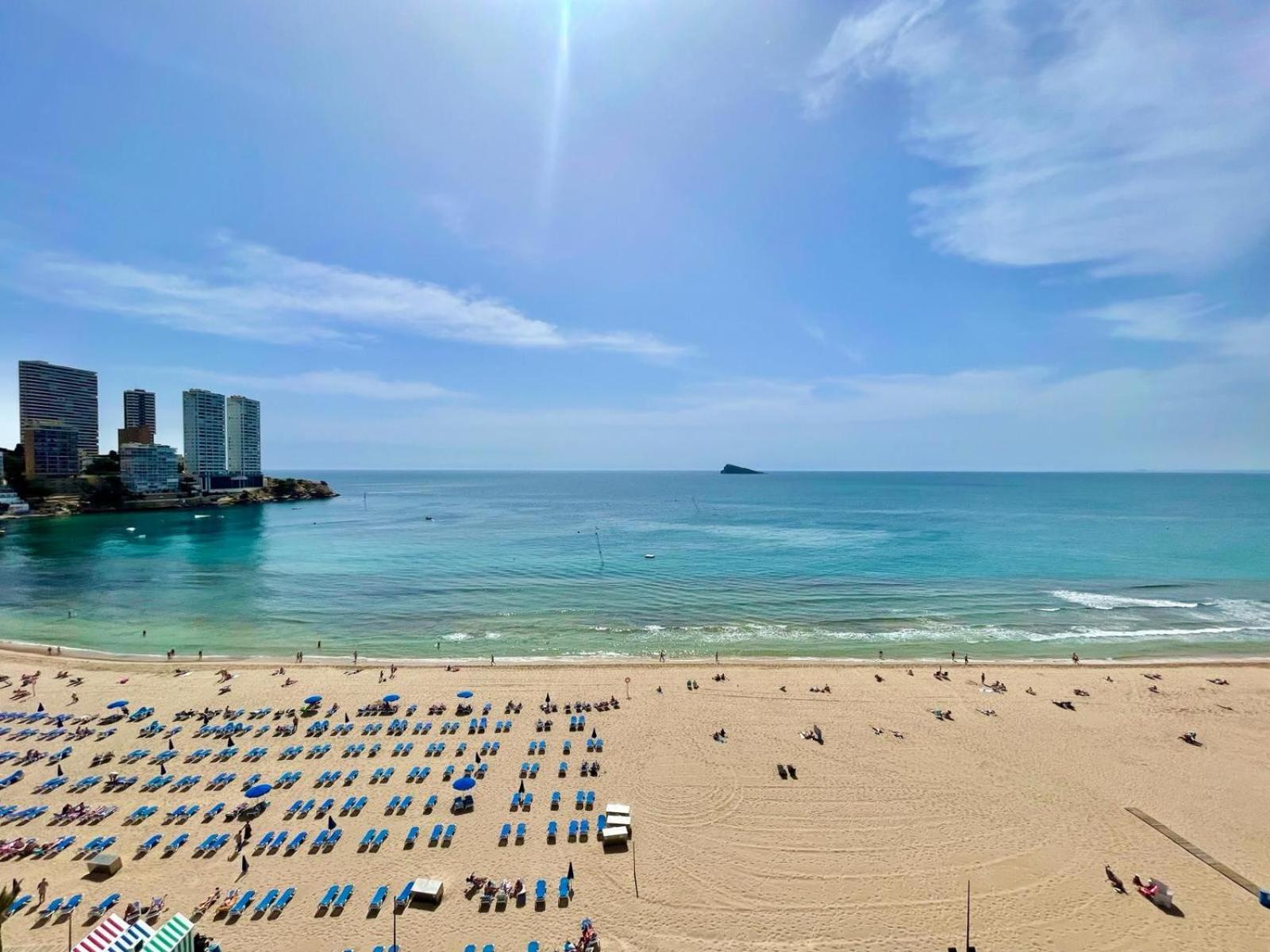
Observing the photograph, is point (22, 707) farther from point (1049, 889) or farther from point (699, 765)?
point (1049, 889)

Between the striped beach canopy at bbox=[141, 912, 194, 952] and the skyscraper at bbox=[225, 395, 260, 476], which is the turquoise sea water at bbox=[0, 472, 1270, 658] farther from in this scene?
the skyscraper at bbox=[225, 395, 260, 476]

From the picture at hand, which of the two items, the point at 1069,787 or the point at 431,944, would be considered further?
the point at 1069,787

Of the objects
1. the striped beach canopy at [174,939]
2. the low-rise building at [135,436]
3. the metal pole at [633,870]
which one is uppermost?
the low-rise building at [135,436]

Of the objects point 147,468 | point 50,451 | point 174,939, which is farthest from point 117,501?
point 174,939

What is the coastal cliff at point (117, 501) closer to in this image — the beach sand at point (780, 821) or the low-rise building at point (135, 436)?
the low-rise building at point (135, 436)

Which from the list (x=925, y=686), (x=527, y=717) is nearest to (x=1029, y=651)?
(x=925, y=686)

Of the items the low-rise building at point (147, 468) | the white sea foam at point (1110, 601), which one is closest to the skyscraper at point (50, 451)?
the low-rise building at point (147, 468)
